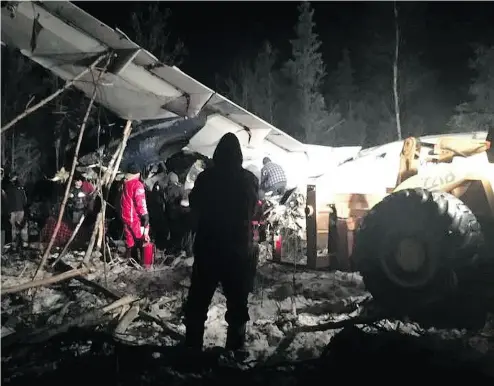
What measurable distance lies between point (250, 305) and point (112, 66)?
145 inches

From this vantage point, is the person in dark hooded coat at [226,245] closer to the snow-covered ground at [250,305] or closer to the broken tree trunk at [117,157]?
the snow-covered ground at [250,305]

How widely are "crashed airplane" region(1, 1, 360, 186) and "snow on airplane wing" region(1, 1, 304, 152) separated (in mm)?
11

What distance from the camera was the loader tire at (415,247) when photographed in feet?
15.9

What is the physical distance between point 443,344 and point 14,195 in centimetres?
962

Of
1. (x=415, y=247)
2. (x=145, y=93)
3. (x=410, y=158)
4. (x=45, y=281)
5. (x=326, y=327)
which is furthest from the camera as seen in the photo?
(x=145, y=93)

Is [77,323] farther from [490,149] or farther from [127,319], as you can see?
[490,149]

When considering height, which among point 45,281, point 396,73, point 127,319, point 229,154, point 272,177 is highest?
point 396,73

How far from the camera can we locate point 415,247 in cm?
518

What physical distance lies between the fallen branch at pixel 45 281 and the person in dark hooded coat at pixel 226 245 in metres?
2.68

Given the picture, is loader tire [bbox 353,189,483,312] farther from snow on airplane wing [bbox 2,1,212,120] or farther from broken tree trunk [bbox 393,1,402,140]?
broken tree trunk [bbox 393,1,402,140]

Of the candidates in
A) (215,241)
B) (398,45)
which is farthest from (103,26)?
(398,45)

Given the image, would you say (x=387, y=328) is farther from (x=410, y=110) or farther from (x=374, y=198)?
(x=410, y=110)

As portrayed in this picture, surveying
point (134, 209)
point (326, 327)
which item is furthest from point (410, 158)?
point (134, 209)

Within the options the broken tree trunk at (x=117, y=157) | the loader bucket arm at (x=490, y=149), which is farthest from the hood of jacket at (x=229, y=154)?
the broken tree trunk at (x=117, y=157)
